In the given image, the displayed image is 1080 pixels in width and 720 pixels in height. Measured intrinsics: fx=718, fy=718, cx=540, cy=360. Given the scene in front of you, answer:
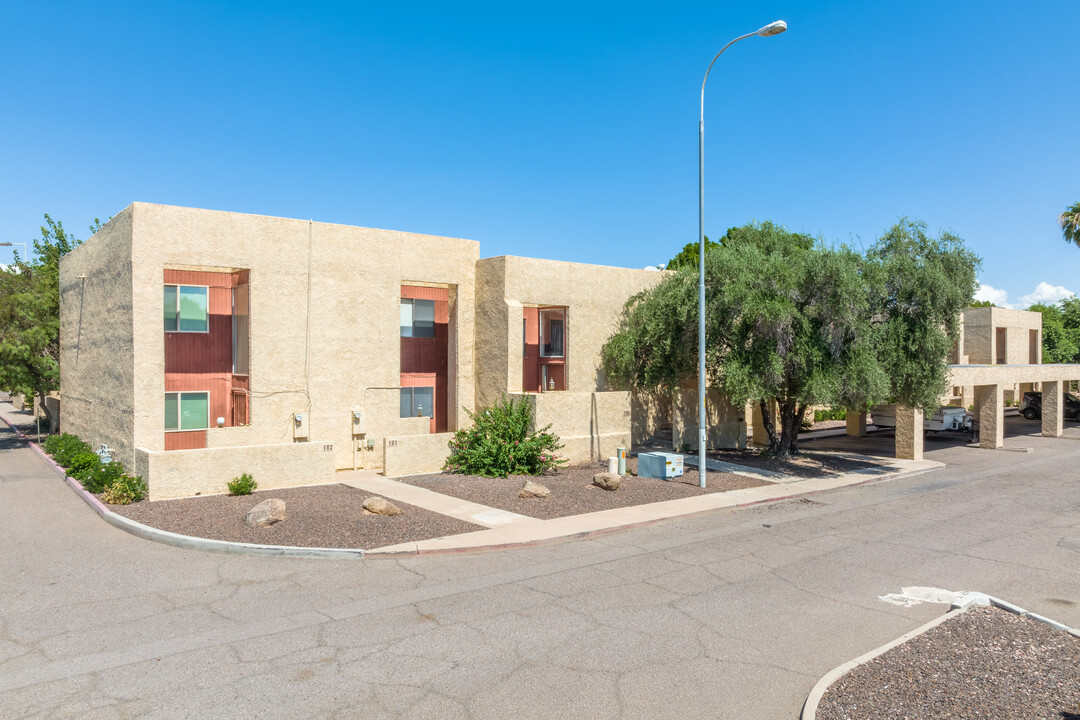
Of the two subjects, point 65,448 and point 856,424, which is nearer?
point 65,448

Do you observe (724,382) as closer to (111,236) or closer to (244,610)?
(244,610)

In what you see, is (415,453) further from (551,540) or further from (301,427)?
(551,540)

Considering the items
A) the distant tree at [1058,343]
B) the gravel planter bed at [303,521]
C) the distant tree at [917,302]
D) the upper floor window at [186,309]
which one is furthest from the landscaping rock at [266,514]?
the distant tree at [1058,343]

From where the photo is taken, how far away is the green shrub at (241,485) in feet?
52.7

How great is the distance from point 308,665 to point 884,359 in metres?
18.5

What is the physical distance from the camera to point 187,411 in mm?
19000

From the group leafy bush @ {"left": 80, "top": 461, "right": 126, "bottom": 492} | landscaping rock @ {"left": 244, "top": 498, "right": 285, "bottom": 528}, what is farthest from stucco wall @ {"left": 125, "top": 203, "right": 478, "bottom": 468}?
landscaping rock @ {"left": 244, "top": 498, "right": 285, "bottom": 528}

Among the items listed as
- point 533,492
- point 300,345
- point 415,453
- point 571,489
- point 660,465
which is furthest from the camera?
point 415,453

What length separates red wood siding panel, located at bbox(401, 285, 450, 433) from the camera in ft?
71.7

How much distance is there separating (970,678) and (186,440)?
18.0 m

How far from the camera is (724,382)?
20234mm

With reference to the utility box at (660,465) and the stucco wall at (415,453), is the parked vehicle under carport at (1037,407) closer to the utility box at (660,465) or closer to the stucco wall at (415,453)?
the utility box at (660,465)

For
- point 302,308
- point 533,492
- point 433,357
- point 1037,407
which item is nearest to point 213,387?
point 302,308

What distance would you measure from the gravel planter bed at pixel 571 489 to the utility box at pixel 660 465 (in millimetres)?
267
